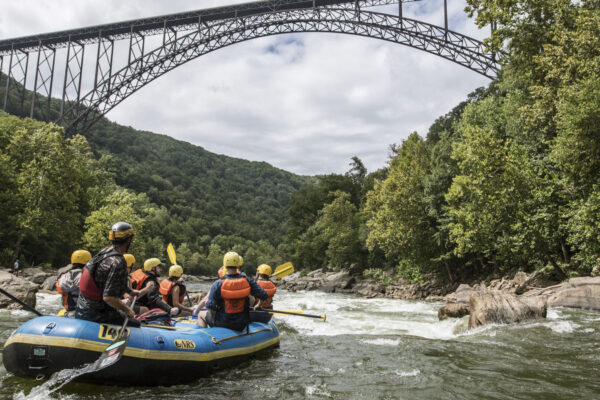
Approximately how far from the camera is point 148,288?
25.3ft

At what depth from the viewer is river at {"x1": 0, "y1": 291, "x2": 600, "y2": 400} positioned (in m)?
5.07

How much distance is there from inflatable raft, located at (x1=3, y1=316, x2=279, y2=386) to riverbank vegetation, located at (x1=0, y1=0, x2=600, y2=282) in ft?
42.5

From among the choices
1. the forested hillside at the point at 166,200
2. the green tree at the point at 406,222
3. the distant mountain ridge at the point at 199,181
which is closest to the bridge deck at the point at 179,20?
the forested hillside at the point at 166,200

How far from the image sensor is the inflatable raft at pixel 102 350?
184 inches

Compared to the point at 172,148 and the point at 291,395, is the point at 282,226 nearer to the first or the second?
the point at 172,148

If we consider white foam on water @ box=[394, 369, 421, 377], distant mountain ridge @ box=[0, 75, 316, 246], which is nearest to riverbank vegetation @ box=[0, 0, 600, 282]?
white foam on water @ box=[394, 369, 421, 377]

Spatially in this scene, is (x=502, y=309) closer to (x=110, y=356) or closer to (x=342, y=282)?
(x=110, y=356)

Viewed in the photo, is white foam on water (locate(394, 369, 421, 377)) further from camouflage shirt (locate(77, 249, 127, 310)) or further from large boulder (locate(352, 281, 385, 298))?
large boulder (locate(352, 281, 385, 298))

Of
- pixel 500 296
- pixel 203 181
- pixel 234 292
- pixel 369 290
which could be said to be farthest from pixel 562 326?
pixel 203 181

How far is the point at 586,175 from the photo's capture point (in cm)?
1475

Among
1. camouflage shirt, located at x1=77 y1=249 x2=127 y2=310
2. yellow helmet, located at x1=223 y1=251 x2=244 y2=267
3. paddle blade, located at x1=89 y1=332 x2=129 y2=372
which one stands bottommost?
paddle blade, located at x1=89 y1=332 x2=129 y2=372

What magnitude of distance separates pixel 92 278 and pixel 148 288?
300cm

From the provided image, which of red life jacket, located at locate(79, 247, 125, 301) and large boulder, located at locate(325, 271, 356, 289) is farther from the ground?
red life jacket, located at locate(79, 247, 125, 301)

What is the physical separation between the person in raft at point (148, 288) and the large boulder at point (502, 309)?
23.2ft
